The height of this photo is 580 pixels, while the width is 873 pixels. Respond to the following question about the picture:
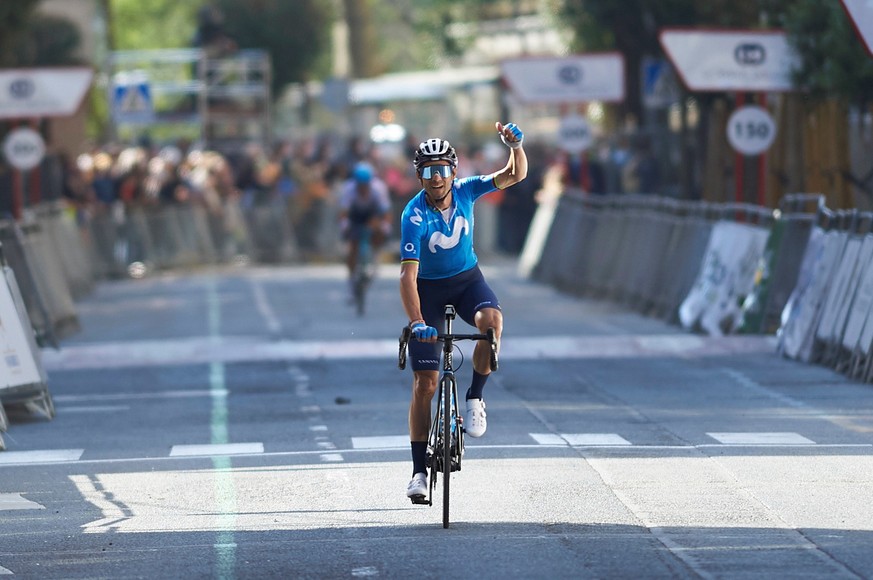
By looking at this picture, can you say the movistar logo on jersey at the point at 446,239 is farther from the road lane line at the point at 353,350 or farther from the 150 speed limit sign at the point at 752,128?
the 150 speed limit sign at the point at 752,128

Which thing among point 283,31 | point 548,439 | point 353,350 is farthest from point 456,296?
point 283,31

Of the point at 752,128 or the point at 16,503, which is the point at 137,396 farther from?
the point at 752,128

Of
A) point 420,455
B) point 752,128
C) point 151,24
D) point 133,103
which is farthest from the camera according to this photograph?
point 151,24

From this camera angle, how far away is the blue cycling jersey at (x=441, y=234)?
10.3 metres

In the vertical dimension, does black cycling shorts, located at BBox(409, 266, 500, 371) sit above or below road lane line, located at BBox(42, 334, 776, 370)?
above

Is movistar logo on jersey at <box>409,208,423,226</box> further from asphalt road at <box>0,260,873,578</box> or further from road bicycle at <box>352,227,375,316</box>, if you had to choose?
road bicycle at <box>352,227,375,316</box>

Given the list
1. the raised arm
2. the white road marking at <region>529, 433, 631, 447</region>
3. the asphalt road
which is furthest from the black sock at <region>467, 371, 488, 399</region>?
the white road marking at <region>529, 433, 631, 447</region>

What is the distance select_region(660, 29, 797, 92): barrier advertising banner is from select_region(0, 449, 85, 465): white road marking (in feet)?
40.0

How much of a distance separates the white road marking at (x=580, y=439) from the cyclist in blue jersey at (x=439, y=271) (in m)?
2.73

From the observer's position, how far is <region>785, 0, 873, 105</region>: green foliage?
23016mm

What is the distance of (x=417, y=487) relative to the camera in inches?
407

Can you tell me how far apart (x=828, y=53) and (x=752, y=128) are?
6.87 feet

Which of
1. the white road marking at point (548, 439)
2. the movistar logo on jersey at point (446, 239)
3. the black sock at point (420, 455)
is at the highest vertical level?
the movistar logo on jersey at point (446, 239)

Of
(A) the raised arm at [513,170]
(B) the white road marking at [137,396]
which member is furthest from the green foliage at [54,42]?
(A) the raised arm at [513,170]
